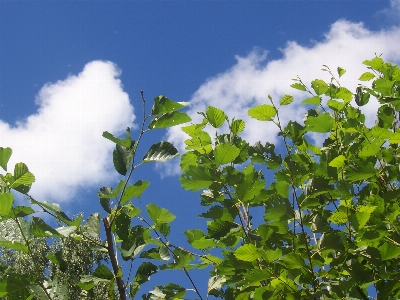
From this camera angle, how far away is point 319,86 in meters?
2.41

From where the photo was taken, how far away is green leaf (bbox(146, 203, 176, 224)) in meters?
1.64

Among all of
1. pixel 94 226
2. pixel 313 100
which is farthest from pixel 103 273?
pixel 313 100

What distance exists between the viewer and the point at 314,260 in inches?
66.2

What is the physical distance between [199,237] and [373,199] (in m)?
0.78

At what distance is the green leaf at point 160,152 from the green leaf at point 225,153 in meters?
0.27

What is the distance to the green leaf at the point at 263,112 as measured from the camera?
1877mm

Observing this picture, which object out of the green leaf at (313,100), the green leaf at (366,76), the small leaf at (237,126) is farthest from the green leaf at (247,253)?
the green leaf at (366,76)

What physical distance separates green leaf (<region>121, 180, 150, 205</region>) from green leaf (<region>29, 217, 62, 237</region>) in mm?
213

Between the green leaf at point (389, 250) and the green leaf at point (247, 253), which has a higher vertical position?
the green leaf at point (247, 253)

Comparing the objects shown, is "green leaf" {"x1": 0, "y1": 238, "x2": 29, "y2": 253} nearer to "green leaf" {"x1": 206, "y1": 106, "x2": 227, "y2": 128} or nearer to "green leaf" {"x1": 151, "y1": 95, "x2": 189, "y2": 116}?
"green leaf" {"x1": 151, "y1": 95, "x2": 189, "y2": 116}

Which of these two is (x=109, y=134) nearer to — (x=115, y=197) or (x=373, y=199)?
(x=115, y=197)

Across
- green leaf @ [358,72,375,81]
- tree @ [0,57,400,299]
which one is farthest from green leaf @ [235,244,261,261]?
green leaf @ [358,72,375,81]

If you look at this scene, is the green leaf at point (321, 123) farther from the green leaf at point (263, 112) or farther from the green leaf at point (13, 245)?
the green leaf at point (13, 245)

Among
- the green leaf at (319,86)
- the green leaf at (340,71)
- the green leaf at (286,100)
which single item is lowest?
the green leaf at (286,100)
